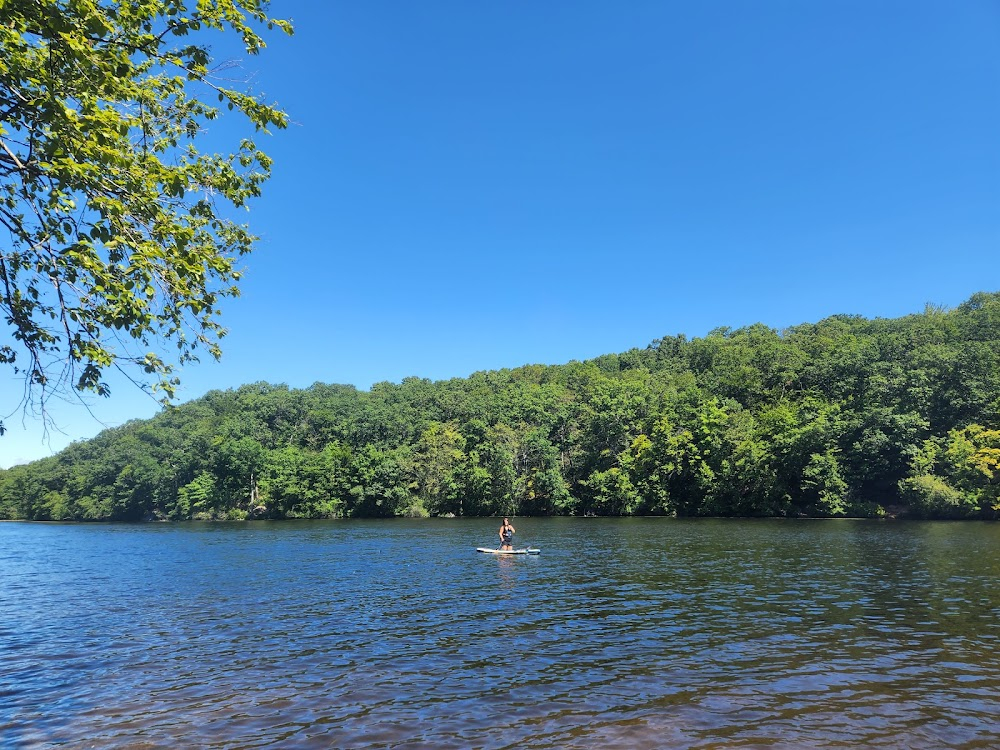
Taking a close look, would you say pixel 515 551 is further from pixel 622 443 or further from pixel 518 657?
pixel 622 443

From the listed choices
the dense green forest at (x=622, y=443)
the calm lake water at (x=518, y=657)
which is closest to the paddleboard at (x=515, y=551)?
the calm lake water at (x=518, y=657)

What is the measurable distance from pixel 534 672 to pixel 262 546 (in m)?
39.5

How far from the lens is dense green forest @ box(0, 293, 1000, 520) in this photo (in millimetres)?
66250

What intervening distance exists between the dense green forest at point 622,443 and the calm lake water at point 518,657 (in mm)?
41841

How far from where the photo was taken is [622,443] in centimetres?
9062

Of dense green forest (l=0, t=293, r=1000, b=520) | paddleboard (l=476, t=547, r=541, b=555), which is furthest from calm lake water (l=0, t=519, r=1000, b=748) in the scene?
dense green forest (l=0, t=293, r=1000, b=520)

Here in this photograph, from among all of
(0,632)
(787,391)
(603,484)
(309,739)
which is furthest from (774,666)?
(787,391)

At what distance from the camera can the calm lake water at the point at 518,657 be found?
32.1 feet

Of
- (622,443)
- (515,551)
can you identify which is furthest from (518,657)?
(622,443)

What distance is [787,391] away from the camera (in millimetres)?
90188

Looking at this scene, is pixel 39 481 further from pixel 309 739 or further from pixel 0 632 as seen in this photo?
pixel 309 739

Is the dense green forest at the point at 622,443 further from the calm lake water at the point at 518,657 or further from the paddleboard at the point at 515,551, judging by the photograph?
the paddleboard at the point at 515,551

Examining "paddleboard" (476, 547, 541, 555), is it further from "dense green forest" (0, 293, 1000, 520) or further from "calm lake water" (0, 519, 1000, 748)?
"dense green forest" (0, 293, 1000, 520)

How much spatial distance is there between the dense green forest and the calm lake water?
41841 millimetres
